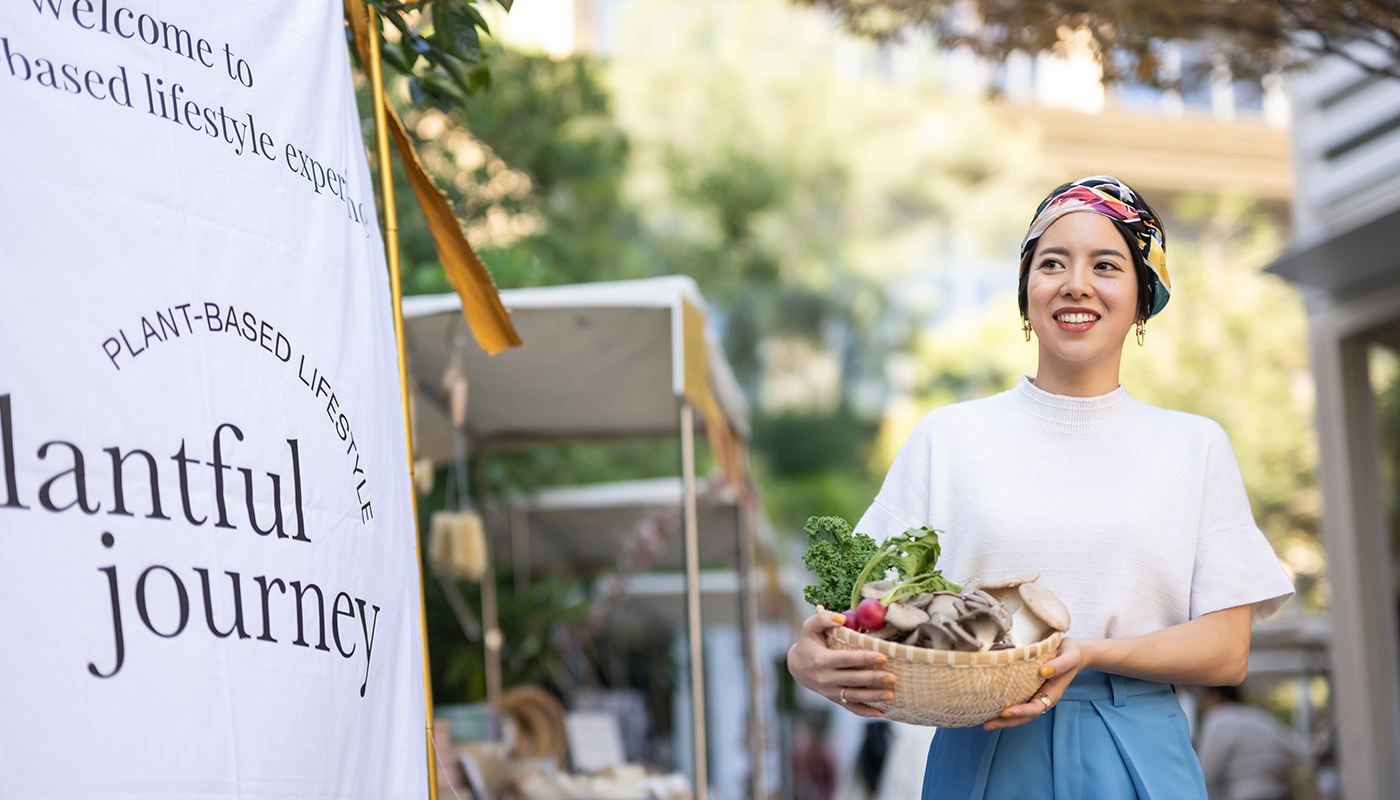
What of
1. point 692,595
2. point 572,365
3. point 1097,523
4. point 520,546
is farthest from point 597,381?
point 1097,523

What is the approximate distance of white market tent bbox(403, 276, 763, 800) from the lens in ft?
16.4

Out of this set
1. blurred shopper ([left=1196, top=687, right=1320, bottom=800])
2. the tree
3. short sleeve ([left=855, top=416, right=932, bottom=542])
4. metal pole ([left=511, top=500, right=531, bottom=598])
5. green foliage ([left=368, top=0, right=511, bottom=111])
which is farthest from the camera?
metal pole ([left=511, top=500, right=531, bottom=598])

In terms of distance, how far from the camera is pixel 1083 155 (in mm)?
33562

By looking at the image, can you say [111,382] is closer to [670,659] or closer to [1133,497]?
[1133,497]

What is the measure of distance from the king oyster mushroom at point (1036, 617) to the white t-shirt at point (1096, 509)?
0.68 feet

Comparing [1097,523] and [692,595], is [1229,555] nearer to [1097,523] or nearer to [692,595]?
[1097,523]

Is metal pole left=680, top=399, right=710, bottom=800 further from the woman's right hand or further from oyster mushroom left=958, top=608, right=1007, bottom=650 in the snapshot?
oyster mushroom left=958, top=608, right=1007, bottom=650

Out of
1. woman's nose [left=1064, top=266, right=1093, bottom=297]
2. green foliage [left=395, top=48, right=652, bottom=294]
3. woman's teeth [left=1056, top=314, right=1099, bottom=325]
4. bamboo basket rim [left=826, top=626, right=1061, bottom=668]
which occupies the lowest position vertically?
bamboo basket rim [left=826, top=626, right=1061, bottom=668]

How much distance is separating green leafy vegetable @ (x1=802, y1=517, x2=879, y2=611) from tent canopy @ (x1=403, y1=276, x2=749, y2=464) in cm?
265

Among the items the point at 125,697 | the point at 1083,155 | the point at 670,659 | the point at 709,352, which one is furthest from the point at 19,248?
the point at 1083,155

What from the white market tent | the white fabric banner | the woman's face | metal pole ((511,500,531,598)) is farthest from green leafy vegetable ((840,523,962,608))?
metal pole ((511,500,531,598))

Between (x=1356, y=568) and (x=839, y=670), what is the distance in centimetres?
698

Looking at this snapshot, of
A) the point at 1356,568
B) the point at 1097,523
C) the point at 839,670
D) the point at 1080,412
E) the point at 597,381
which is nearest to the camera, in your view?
the point at 839,670

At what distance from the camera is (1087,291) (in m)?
2.16
